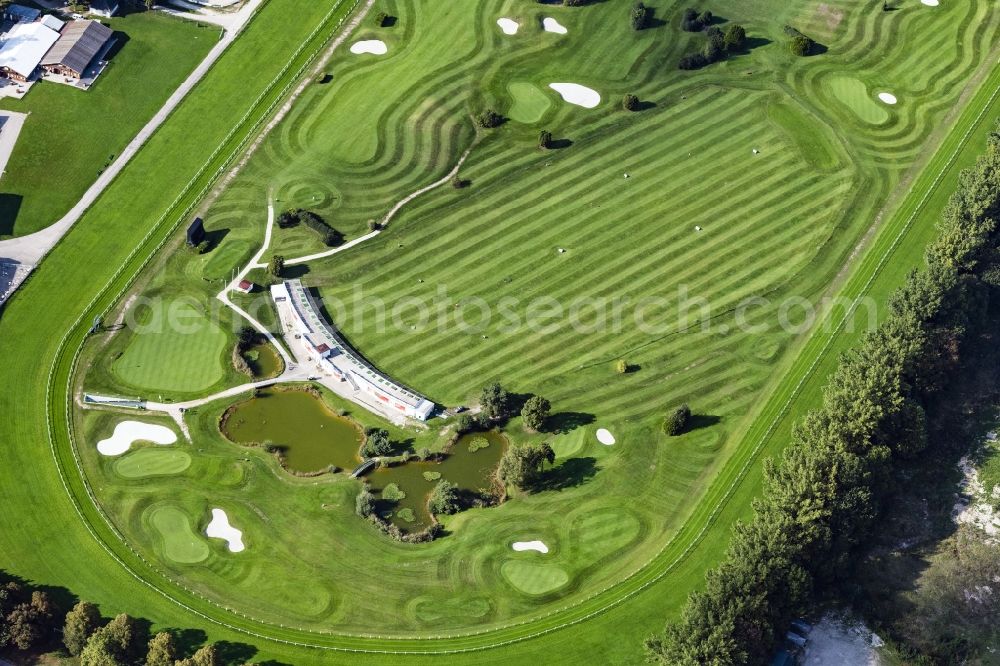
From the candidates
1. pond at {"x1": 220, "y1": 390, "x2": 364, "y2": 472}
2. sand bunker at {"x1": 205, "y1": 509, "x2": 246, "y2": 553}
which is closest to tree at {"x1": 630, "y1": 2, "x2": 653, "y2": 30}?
pond at {"x1": 220, "y1": 390, "x2": 364, "y2": 472}

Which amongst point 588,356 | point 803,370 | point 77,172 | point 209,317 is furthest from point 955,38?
point 77,172

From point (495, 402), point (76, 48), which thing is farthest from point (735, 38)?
point (76, 48)

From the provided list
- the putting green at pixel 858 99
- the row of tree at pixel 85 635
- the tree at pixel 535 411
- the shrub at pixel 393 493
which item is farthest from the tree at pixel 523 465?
the putting green at pixel 858 99

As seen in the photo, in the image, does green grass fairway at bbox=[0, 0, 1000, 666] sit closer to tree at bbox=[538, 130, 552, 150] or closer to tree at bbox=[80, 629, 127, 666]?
tree at bbox=[538, 130, 552, 150]

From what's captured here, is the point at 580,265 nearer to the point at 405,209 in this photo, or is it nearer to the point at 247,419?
the point at 405,209

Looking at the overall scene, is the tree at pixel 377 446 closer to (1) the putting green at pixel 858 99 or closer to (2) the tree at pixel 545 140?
(2) the tree at pixel 545 140

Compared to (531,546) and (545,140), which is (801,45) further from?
(531,546)
